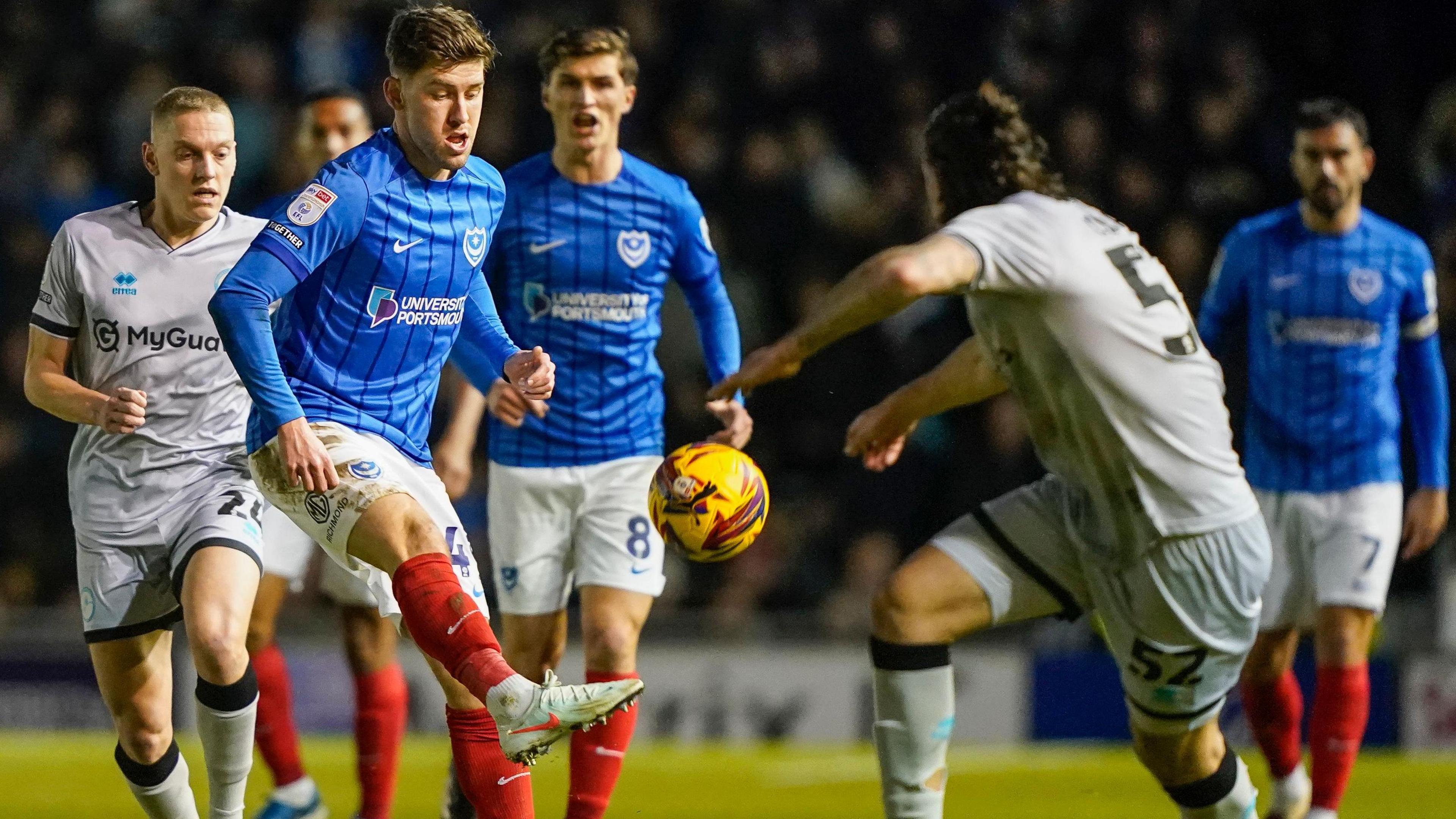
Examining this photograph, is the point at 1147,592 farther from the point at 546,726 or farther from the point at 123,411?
the point at 123,411

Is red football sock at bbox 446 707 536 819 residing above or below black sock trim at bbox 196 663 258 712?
below

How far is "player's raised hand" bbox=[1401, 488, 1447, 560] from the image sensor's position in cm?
704

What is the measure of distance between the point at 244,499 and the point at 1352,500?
4.23 m

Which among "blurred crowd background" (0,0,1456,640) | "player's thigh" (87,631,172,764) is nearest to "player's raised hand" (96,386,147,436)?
"player's thigh" (87,631,172,764)

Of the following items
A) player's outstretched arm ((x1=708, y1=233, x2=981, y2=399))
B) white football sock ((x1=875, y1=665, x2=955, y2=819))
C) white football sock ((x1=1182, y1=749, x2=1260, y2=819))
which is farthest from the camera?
white football sock ((x1=1182, y1=749, x2=1260, y2=819))

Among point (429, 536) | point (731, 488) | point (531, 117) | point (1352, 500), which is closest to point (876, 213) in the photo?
point (531, 117)

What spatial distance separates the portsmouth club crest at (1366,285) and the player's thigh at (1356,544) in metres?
0.73

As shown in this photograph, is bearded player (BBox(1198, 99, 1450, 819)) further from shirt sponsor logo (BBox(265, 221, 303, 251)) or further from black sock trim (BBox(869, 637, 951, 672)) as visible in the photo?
shirt sponsor logo (BBox(265, 221, 303, 251))

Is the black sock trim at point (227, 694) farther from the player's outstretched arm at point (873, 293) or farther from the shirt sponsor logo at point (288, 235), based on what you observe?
the player's outstretched arm at point (873, 293)

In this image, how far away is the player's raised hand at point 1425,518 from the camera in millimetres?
7035

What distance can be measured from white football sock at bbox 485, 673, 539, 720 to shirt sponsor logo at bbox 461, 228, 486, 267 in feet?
4.07

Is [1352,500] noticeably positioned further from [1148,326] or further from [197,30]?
[197,30]

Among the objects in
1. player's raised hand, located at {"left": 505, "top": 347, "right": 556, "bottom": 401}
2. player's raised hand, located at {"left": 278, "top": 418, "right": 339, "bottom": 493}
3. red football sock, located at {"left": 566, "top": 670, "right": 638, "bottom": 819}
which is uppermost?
player's raised hand, located at {"left": 505, "top": 347, "right": 556, "bottom": 401}

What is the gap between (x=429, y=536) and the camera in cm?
448
